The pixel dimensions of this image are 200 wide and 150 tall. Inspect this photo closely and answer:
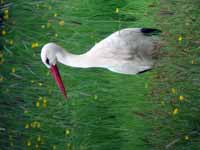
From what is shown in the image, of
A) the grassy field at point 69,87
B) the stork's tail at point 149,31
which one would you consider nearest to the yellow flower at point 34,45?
the grassy field at point 69,87

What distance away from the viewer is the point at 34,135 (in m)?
3.36

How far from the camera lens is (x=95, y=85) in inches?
128

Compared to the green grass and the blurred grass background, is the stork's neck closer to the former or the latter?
the blurred grass background

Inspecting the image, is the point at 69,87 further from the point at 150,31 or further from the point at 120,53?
the point at 150,31

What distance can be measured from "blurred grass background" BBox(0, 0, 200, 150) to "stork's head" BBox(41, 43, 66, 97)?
0.10 ft

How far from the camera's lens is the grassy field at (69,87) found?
3205mm

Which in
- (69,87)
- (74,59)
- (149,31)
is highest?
(149,31)

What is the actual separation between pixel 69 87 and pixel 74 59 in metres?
0.15

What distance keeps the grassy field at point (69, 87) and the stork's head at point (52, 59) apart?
30 mm

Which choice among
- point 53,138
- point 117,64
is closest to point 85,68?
point 117,64

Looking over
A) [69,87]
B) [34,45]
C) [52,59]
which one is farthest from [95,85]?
[34,45]

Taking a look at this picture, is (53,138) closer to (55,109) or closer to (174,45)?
(55,109)

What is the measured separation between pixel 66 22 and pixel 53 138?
22.0 inches

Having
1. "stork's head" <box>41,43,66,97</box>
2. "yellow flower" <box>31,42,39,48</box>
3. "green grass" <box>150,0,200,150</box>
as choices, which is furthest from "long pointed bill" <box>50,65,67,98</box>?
"green grass" <box>150,0,200,150</box>
